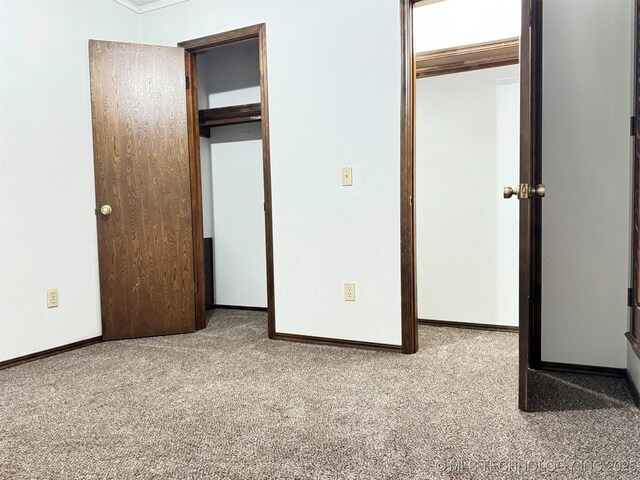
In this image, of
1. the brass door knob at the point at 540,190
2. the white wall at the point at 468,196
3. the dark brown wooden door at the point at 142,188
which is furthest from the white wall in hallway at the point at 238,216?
the brass door knob at the point at 540,190

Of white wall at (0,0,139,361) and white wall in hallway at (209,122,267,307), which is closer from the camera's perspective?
white wall at (0,0,139,361)

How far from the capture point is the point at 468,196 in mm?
3043

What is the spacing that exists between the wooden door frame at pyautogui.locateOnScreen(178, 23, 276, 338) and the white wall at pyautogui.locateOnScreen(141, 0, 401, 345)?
4cm

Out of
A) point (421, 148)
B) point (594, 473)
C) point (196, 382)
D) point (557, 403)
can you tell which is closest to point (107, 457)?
point (196, 382)

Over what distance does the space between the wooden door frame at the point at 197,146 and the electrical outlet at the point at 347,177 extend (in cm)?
52

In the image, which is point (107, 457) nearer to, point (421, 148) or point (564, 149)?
point (564, 149)

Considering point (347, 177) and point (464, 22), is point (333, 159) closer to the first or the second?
point (347, 177)

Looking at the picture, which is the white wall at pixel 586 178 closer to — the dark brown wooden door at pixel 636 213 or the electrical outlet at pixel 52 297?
the dark brown wooden door at pixel 636 213

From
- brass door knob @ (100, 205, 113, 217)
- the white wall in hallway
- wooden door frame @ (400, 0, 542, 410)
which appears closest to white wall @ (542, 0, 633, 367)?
wooden door frame @ (400, 0, 542, 410)

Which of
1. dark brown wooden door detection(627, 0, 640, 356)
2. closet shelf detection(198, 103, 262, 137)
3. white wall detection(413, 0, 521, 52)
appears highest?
white wall detection(413, 0, 521, 52)

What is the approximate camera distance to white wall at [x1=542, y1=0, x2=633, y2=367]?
6.63ft

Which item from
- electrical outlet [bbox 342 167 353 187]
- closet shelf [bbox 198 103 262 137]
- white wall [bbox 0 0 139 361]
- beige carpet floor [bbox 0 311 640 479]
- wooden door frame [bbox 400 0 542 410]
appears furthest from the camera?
closet shelf [bbox 198 103 262 137]

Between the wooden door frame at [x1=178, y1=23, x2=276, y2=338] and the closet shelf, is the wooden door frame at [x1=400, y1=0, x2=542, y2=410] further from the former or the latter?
the closet shelf

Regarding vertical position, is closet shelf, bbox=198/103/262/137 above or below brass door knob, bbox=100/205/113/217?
above
